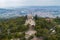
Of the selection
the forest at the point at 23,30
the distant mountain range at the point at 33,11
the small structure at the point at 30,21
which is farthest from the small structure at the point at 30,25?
the distant mountain range at the point at 33,11

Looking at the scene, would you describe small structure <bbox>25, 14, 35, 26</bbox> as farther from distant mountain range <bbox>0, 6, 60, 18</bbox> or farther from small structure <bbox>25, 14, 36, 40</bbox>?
distant mountain range <bbox>0, 6, 60, 18</bbox>

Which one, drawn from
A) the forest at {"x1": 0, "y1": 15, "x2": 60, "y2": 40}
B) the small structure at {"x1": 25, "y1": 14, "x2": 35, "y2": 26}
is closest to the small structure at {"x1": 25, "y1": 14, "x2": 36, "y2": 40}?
the small structure at {"x1": 25, "y1": 14, "x2": 35, "y2": 26}

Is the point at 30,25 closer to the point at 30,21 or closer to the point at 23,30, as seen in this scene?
the point at 23,30

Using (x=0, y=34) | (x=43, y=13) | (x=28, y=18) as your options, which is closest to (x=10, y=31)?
(x=0, y=34)

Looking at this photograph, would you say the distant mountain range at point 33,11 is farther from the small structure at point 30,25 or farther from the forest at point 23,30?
the forest at point 23,30

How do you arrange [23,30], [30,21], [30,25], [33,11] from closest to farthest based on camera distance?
[23,30] → [30,25] → [30,21] → [33,11]

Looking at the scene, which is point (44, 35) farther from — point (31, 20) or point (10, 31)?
point (31, 20)

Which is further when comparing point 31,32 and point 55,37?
point 31,32

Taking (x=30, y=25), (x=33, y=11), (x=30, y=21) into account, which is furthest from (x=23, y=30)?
(x=33, y=11)
